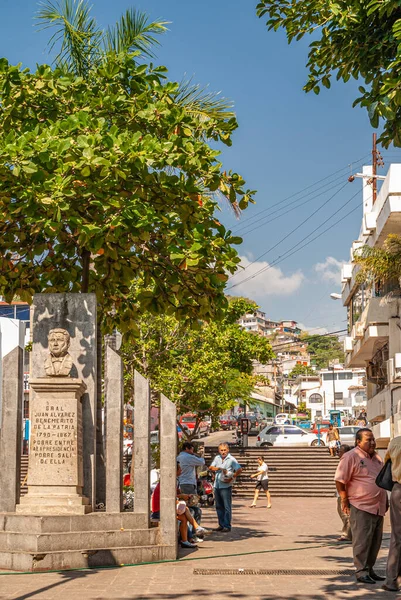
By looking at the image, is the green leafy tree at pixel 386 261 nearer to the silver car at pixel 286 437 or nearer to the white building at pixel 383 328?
the white building at pixel 383 328

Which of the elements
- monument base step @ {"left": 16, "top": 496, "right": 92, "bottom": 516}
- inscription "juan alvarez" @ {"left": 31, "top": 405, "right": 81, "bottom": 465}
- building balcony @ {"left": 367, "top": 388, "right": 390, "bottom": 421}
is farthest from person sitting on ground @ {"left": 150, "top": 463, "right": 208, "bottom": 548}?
building balcony @ {"left": 367, "top": 388, "right": 390, "bottom": 421}

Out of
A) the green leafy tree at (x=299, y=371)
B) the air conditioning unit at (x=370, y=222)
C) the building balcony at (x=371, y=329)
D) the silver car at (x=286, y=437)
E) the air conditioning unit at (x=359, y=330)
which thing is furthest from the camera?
the green leafy tree at (x=299, y=371)

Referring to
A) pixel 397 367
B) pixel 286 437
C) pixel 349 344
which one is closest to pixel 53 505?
pixel 397 367

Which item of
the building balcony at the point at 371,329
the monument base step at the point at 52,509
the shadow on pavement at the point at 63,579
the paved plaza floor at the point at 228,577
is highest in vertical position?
the building balcony at the point at 371,329

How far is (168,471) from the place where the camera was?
12016mm

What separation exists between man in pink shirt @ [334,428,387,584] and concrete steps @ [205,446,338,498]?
21364 mm

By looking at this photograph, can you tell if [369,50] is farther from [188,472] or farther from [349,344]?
[349,344]

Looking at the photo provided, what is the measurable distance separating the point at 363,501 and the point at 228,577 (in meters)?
1.83

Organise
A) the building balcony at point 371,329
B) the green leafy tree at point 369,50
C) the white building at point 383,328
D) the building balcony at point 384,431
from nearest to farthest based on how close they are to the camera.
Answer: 1. the green leafy tree at point 369,50
2. the white building at point 383,328
3. the building balcony at point 384,431
4. the building balcony at point 371,329

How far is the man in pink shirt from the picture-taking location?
31.7 ft

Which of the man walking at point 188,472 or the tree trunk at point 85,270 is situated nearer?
the tree trunk at point 85,270

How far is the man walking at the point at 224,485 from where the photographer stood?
55.4ft

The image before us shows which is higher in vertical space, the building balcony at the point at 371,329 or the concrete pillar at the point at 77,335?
the building balcony at the point at 371,329

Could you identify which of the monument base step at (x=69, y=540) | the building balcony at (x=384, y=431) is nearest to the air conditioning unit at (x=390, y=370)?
the building balcony at (x=384, y=431)
